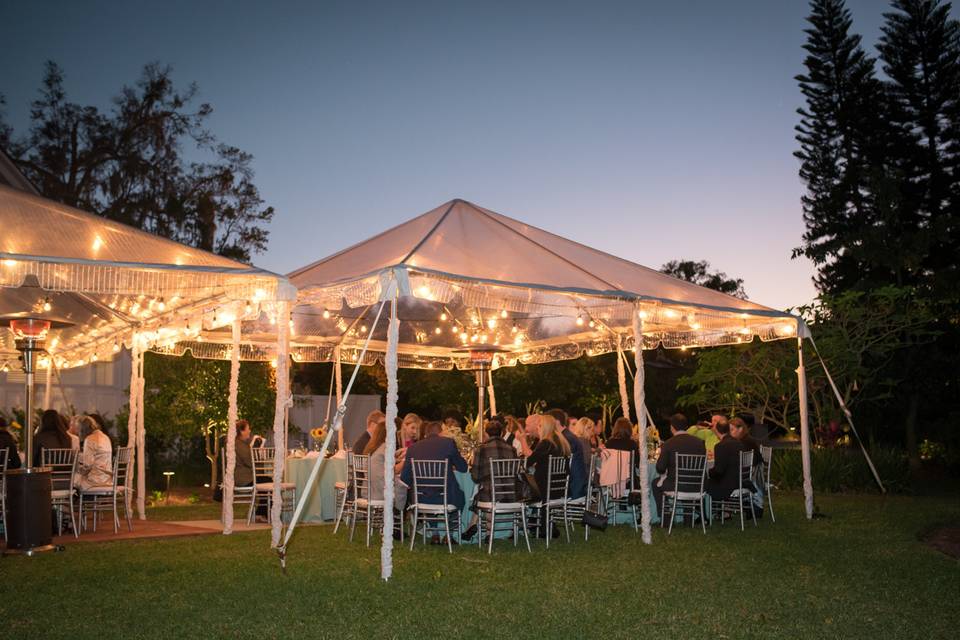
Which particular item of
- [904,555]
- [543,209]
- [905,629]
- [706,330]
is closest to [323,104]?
[543,209]

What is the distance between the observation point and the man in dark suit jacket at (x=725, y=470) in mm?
9852

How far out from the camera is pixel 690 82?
42.1 feet

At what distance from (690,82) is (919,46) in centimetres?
1669

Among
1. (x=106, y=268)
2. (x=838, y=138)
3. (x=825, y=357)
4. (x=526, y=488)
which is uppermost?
(x=838, y=138)

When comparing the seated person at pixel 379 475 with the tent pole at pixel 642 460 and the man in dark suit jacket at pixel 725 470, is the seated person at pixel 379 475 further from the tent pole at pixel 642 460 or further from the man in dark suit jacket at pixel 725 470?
the man in dark suit jacket at pixel 725 470

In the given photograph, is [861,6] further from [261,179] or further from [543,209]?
[261,179]

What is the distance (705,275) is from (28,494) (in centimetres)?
3595

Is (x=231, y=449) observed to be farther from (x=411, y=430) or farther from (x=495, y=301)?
(x=495, y=301)

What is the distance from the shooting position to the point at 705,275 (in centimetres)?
4041

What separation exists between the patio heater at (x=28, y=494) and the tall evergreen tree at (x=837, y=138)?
23397mm

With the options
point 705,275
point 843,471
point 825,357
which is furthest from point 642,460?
point 705,275

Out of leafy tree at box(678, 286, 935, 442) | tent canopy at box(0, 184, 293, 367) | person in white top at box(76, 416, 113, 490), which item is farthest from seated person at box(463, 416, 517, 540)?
leafy tree at box(678, 286, 935, 442)

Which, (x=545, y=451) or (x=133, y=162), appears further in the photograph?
(x=133, y=162)

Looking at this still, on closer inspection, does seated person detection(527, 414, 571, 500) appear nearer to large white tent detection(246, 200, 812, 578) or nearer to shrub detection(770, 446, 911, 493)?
large white tent detection(246, 200, 812, 578)
